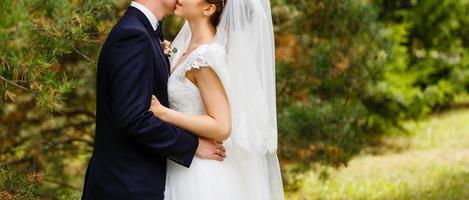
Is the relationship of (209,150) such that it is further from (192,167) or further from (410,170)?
(410,170)

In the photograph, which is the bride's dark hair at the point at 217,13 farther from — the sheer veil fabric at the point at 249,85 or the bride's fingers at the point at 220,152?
the bride's fingers at the point at 220,152

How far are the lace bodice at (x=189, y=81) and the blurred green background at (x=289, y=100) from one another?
1.67 feet

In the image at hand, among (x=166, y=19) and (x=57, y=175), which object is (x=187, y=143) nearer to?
(x=166, y=19)

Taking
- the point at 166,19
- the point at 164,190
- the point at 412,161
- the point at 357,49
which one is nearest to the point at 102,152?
the point at 164,190

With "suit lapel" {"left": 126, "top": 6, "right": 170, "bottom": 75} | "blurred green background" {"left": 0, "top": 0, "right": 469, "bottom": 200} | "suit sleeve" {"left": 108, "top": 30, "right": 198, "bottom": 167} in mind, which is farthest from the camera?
"blurred green background" {"left": 0, "top": 0, "right": 469, "bottom": 200}

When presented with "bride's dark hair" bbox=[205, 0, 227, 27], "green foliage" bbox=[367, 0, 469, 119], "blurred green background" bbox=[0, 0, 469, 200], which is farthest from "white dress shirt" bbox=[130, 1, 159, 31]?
"green foliage" bbox=[367, 0, 469, 119]

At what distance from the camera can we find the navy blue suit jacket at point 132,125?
2404mm

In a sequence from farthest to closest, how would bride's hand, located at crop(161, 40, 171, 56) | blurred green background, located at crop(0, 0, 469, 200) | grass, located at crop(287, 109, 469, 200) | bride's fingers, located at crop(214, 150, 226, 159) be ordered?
grass, located at crop(287, 109, 469, 200)
blurred green background, located at crop(0, 0, 469, 200)
bride's hand, located at crop(161, 40, 171, 56)
bride's fingers, located at crop(214, 150, 226, 159)

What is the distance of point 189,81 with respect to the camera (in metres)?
2.63

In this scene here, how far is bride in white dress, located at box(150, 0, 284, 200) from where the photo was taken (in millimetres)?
2592

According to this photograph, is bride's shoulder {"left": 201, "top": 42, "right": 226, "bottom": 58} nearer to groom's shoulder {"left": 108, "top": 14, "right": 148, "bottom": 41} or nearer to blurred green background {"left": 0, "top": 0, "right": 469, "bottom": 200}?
groom's shoulder {"left": 108, "top": 14, "right": 148, "bottom": 41}

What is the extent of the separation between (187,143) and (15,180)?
94cm

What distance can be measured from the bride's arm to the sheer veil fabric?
0.04 metres

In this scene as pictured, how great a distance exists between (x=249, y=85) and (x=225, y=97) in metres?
0.13
